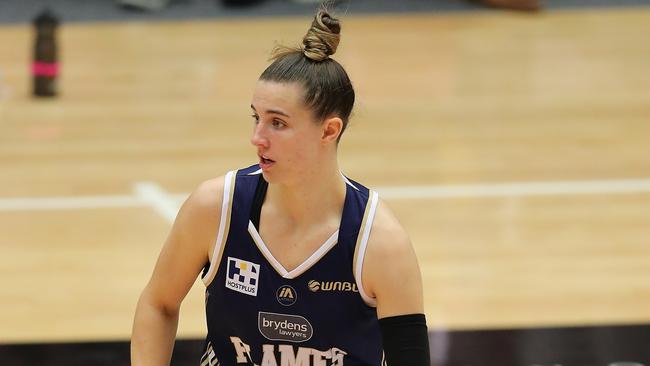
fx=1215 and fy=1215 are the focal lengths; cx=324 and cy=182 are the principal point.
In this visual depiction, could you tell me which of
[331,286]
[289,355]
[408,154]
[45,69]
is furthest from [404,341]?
[45,69]

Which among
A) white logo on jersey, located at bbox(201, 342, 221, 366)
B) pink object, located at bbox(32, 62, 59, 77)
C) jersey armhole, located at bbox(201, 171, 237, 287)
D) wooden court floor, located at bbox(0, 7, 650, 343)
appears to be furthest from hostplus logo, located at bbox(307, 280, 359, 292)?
pink object, located at bbox(32, 62, 59, 77)

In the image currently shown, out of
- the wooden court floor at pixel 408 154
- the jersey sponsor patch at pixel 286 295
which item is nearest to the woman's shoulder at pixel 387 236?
the jersey sponsor patch at pixel 286 295

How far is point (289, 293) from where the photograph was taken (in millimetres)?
2820

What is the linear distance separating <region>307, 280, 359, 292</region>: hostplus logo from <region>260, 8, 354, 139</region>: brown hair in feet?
1.28

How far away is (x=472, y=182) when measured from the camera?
7.08 m

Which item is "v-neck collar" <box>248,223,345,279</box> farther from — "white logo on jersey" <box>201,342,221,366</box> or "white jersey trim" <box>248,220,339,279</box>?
"white logo on jersey" <box>201,342,221,366</box>

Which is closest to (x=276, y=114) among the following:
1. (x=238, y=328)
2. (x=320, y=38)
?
(x=320, y=38)

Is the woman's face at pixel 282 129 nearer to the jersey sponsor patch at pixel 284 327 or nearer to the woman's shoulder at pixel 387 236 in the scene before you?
the woman's shoulder at pixel 387 236

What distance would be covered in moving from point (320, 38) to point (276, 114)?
197 mm

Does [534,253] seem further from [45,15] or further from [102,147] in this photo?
[45,15]

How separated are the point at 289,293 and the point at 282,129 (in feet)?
1.34

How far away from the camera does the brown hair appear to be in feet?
8.68

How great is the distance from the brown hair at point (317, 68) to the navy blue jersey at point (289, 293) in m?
0.28

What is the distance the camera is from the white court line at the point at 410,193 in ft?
22.1
